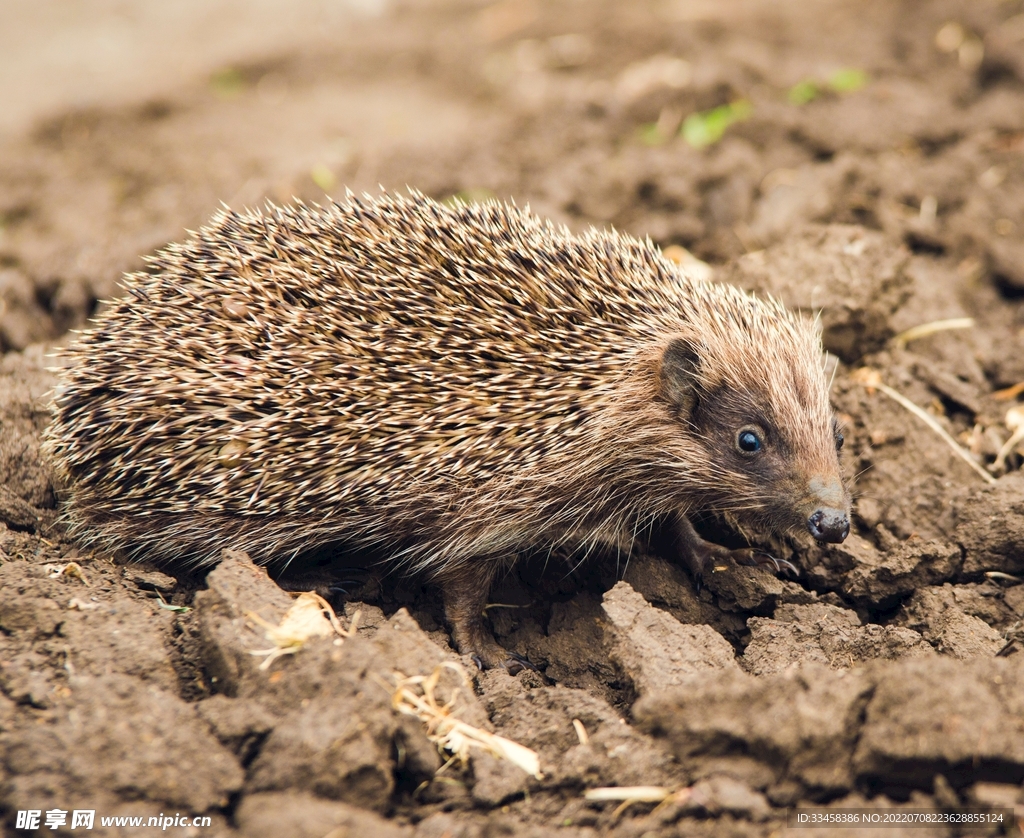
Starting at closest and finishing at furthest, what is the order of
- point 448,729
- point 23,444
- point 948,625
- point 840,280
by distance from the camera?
point 448,729
point 948,625
point 23,444
point 840,280

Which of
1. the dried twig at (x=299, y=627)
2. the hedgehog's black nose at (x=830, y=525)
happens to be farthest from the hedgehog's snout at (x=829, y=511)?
the dried twig at (x=299, y=627)

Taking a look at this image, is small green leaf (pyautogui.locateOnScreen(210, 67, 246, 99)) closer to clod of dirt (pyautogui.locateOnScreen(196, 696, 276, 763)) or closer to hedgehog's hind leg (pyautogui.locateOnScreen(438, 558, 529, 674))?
hedgehog's hind leg (pyautogui.locateOnScreen(438, 558, 529, 674))

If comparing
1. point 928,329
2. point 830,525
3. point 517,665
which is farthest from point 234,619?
point 928,329

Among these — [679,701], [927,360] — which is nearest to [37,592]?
[679,701]

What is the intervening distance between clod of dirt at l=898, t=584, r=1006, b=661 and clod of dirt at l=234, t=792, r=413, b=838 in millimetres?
3025

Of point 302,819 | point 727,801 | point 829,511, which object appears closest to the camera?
point 302,819

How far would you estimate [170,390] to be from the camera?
556 centimetres

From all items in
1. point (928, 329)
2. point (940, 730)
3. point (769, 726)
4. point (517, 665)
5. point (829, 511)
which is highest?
point (928, 329)

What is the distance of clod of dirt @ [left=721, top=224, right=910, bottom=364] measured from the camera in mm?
6848

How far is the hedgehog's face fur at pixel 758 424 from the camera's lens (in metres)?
5.54

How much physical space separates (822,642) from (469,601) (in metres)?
2.03

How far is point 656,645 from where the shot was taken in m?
4.91

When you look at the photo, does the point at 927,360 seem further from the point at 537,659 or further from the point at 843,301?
the point at 537,659

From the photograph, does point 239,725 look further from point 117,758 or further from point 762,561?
point 762,561
